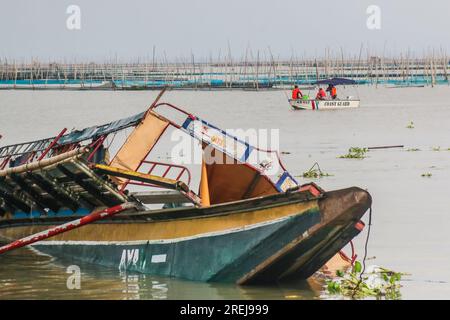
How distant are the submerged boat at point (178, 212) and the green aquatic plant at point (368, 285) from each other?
1.47 feet

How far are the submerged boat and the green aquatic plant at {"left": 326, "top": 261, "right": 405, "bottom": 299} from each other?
448 millimetres

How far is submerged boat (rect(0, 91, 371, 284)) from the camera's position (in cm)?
1341

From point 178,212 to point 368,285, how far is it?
2.56 meters

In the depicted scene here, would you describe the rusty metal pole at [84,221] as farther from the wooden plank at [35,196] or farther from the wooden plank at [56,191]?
the wooden plank at [35,196]

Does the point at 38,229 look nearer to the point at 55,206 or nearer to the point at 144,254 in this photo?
the point at 55,206

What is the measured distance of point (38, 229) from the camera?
1669 centimetres

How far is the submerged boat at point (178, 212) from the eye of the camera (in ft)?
44.0

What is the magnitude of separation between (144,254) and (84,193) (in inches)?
56.0

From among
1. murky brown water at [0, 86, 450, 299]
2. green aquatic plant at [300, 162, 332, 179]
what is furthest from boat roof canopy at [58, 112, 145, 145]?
green aquatic plant at [300, 162, 332, 179]

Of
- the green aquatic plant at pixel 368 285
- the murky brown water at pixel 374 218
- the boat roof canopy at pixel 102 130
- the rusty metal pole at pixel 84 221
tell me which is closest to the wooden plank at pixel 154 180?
the rusty metal pole at pixel 84 221

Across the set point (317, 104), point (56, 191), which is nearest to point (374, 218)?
point (56, 191)

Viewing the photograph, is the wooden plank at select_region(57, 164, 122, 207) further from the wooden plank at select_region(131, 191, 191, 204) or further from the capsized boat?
the capsized boat

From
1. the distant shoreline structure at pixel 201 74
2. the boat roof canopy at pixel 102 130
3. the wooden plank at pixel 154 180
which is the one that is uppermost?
the boat roof canopy at pixel 102 130
